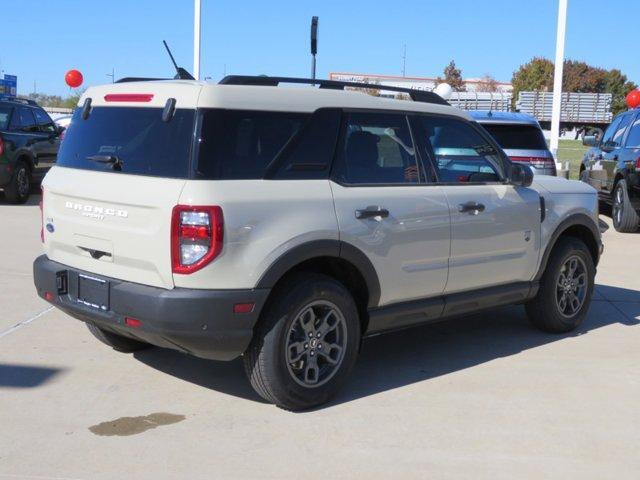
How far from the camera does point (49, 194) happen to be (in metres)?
4.93

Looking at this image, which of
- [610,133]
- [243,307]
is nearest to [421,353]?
[243,307]

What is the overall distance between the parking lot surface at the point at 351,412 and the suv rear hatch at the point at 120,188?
Result: 0.85m

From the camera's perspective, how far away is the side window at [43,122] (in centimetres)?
1407

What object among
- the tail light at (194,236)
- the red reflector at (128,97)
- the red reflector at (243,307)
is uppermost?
the red reflector at (128,97)

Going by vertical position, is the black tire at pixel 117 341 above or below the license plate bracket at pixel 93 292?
below

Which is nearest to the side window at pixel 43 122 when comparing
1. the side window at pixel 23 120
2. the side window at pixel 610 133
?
the side window at pixel 23 120

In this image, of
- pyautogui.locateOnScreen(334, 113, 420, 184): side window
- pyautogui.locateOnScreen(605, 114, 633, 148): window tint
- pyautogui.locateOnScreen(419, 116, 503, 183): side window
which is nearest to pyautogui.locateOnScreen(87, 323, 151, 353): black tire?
pyautogui.locateOnScreen(334, 113, 420, 184): side window

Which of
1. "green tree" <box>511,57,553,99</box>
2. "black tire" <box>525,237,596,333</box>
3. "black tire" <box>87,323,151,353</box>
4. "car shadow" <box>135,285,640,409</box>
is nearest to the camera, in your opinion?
"car shadow" <box>135,285,640,409</box>

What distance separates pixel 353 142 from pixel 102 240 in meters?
1.62

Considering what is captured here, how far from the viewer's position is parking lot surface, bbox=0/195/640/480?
A: 396 centimetres

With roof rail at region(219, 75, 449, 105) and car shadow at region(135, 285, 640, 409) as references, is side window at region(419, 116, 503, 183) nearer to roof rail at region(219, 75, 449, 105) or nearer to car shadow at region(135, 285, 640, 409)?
roof rail at region(219, 75, 449, 105)

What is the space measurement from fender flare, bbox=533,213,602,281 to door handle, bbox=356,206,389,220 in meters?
1.87

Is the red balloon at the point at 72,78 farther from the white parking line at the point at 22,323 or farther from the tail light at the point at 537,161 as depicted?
the white parking line at the point at 22,323

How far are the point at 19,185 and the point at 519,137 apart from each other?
27.4 feet
